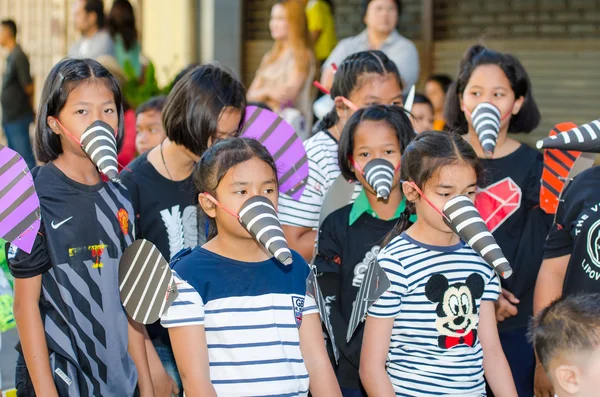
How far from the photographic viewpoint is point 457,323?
324 centimetres

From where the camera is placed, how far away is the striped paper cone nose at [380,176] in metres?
3.64

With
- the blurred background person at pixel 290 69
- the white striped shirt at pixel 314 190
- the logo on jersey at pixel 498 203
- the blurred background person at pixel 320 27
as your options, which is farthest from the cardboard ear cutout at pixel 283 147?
the blurred background person at pixel 320 27

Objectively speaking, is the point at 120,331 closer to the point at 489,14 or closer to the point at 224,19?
the point at 489,14

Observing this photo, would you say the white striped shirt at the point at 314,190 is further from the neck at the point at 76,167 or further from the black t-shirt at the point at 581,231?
the neck at the point at 76,167

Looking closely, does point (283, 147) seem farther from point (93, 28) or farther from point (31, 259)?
point (93, 28)

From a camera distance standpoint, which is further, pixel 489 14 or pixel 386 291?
pixel 489 14

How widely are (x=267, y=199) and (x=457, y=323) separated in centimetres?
79

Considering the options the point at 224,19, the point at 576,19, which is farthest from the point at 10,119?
the point at 576,19

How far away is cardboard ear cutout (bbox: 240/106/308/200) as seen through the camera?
3930 millimetres

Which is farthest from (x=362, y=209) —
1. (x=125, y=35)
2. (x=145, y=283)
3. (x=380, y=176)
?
(x=125, y=35)

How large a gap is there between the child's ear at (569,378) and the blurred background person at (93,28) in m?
6.95

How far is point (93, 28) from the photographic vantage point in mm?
8969

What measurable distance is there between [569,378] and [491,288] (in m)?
0.81

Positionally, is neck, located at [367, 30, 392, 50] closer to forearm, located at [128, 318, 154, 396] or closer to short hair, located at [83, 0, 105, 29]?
short hair, located at [83, 0, 105, 29]
